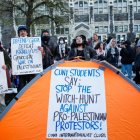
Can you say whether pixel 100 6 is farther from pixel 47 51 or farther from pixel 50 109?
pixel 50 109

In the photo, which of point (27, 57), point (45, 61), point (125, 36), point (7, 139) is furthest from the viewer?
point (125, 36)

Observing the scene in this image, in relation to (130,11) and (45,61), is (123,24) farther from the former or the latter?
(45,61)

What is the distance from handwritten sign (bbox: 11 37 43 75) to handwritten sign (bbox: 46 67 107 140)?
2.06 metres

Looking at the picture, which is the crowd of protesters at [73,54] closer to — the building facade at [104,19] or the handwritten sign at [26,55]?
the handwritten sign at [26,55]

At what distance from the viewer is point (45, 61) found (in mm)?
7562

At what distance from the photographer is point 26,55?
702 cm

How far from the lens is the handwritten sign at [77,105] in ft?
15.8

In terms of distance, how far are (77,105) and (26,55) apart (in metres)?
2.41

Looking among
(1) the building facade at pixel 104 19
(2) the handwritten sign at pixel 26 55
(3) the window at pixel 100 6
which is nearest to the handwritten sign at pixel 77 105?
(2) the handwritten sign at pixel 26 55

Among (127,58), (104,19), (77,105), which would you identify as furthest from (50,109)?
(104,19)

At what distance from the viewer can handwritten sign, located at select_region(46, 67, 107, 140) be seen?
4820 mm

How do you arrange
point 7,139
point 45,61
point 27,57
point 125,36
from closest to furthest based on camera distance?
1. point 7,139
2. point 27,57
3. point 45,61
4. point 125,36

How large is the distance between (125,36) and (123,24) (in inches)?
77.6

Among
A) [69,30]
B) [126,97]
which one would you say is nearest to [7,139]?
[126,97]
